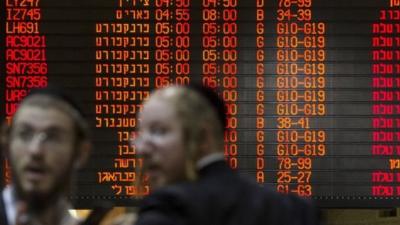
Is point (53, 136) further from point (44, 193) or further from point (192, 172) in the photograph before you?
point (192, 172)

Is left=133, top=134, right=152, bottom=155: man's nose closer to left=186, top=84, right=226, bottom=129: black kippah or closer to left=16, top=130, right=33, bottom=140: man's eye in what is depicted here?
left=186, top=84, right=226, bottom=129: black kippah

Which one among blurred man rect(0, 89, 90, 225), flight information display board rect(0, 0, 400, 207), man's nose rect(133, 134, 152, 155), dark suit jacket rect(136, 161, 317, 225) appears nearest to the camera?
blurred man rect(0, 89, 90, 225)

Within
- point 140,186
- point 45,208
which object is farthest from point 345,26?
point 45,208

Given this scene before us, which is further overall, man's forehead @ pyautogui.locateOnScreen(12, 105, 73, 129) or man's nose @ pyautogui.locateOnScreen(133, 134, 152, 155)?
man's nose @ pyautogui.locateOnScreen(133, 134, 152, 155)

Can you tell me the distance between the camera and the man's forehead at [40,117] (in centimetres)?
167

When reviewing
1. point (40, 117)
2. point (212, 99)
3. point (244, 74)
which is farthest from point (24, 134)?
point (244, 74)

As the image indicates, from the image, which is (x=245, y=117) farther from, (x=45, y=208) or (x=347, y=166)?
(x=45, y=208)

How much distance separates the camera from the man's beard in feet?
5.31

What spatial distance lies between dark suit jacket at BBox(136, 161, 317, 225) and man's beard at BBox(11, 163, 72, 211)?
206 mm

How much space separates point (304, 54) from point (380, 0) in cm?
55

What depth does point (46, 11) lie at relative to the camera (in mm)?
5680

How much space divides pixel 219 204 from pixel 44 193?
0.39 meters

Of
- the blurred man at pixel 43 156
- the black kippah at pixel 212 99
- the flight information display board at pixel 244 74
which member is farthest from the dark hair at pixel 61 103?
the flight information display board at pixel 244 74

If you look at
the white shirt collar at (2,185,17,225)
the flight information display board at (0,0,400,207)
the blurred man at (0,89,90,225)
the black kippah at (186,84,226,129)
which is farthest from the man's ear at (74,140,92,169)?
the flight information display board at (0,0,400,207)
